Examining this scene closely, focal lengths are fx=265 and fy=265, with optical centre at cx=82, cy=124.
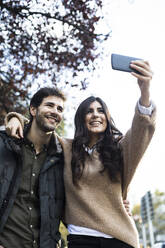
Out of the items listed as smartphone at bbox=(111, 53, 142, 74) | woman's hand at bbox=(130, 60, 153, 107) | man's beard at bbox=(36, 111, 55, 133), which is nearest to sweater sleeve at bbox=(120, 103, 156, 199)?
woman's hand at bbox=(130, 60, 153, 107)

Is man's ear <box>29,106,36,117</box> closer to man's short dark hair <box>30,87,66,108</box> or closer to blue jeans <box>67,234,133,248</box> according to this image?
man's short dark hair <box>30,87,66,108</box>

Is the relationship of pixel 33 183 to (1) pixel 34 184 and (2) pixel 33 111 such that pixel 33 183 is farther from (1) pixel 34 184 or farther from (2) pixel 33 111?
(2) pixel 33 111

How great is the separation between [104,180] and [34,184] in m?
0.87

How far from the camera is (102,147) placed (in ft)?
10.4

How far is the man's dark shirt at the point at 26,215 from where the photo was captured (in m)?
2.86

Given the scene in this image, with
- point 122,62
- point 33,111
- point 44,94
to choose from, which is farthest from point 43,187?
point 122,62

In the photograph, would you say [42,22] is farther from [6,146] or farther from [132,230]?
[132,230]

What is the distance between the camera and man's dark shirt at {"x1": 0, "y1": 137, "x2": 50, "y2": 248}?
2.86 meters

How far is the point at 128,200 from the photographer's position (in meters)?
3.06

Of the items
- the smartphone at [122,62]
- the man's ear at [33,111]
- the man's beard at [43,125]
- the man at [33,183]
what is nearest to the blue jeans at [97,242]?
the man at [33,183]

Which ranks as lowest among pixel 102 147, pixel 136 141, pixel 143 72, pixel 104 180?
pixel 104 180

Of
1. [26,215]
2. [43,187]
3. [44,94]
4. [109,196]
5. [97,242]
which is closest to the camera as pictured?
[97,242]

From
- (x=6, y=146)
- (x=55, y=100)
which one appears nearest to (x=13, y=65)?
(x=55, y=100)

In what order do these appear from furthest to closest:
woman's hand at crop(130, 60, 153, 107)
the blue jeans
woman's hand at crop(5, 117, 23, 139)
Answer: woman's hand at crop(5, 117, 23, 139), the blue jeans, woman's hand at crop(130, 60, 153, 107)
